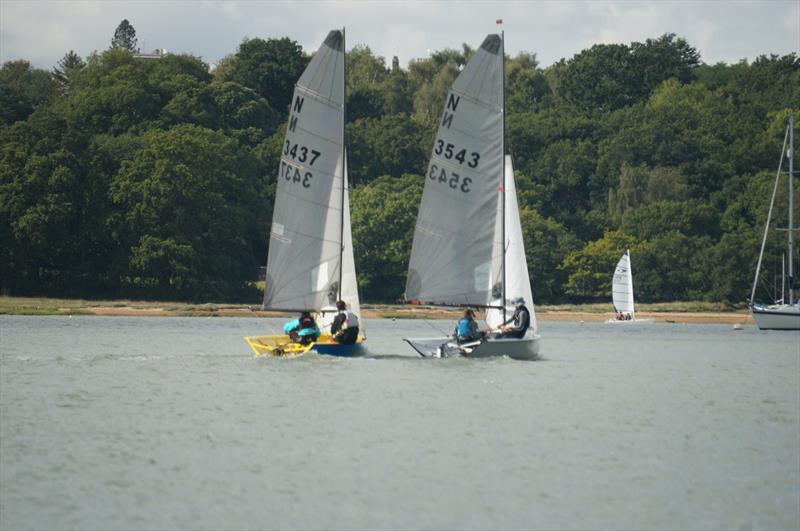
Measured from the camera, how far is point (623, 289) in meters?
97.1

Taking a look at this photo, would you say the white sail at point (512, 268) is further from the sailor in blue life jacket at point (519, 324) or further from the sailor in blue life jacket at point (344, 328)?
the sailor in blue life jacket at point (344, 328)

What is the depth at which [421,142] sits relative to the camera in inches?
5295

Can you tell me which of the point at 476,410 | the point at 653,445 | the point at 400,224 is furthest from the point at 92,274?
the point at 653,445

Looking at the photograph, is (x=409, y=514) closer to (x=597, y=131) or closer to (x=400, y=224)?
(x=400, y=224)

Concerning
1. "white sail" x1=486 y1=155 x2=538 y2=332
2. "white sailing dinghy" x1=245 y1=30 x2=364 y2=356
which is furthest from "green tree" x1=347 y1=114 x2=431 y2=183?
"white sailing dinghy" x1=245 y1=30 x2=364 y2=356

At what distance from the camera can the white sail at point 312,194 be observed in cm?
4659

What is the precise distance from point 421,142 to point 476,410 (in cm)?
9915

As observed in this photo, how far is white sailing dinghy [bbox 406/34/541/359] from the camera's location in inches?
1817

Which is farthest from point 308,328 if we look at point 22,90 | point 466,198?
point 22,90

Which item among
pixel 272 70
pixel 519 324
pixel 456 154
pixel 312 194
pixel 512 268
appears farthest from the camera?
pixel 272 70

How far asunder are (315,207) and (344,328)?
15.2 ft

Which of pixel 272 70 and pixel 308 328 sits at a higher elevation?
pixel 272 70

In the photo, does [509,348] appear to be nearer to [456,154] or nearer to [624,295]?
[456,154]

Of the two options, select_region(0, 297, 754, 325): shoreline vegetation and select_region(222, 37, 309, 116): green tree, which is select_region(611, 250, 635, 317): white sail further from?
select_region(222, 37, 309, 116): green tree
